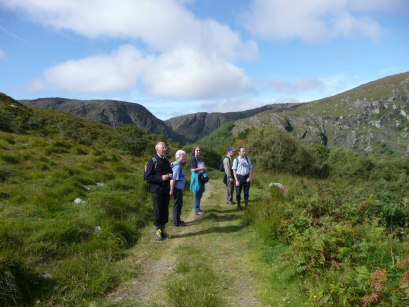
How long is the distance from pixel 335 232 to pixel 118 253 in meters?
4.46

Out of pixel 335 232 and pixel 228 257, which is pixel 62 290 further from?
pixel 335 232

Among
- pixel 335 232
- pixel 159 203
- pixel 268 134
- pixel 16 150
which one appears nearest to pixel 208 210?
pixel 159 203

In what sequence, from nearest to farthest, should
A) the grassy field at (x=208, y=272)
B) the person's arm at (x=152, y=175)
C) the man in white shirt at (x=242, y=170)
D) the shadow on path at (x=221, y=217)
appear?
the grassy field at (x=208, y=272) < the person's arm at (x=152, y=175) < the shadow on path at (x=221, y=217) < the man in white shirt at (x=242, y=170)

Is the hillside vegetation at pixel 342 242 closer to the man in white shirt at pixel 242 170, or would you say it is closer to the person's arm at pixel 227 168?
the man in white shirt at pixel 242 170

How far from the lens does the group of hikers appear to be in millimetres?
7773

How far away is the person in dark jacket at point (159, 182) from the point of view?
304 inches

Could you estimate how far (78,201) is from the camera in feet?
30.8

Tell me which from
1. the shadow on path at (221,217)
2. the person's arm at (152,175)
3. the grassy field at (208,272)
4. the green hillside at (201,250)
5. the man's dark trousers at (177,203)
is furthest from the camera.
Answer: the shadow on path at (221,217)

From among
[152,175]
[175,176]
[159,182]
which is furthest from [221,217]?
[152,175]

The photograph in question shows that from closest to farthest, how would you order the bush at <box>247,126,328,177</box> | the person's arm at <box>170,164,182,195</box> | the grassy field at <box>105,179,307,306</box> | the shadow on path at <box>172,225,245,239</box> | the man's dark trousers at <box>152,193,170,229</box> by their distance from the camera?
the grassy field at <box>105,179,307,306</box> < the man's dark trousers at <box>152,193,170,229</box> < the shadow on path at <box>172,225,245,239</box> < the person's arm at <box>170,164,182,195</box> < the bush at <box>247,126,328,177</box>

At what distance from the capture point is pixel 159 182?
25.3 feet

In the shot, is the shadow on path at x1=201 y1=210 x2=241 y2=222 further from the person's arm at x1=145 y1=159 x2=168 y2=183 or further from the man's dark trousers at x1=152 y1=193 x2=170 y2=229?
the person's arm at x1=145 y1=159 x2=168 y2=183

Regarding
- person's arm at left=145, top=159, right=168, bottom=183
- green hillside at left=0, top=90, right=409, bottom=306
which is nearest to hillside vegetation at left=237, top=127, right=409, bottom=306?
green hillside at left=0, top=90, right=409, bottom=306

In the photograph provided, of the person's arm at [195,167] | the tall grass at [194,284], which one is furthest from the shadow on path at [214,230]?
the person's arm at [195,167]
